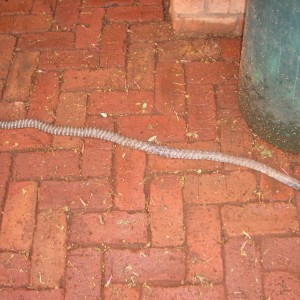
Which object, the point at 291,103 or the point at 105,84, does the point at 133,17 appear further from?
the point at 291,103

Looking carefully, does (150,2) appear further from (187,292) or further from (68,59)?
(187,292)

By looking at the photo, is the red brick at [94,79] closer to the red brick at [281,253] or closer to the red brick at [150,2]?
the red brick at [150,2]

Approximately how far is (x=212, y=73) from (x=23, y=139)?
5.75 ft

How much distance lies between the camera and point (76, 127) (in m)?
3.25

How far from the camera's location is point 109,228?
2.80 metres

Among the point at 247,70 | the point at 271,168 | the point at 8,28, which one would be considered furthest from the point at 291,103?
the point at 8,28

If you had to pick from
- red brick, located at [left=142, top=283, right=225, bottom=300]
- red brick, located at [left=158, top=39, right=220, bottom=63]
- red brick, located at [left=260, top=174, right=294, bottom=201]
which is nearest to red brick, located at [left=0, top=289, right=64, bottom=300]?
red brick, located at [left=142, top=283, right=225, bottom=300]

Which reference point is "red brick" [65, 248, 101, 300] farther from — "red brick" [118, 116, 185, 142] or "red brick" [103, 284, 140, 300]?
"red brick" [118, 116, 185, 142]

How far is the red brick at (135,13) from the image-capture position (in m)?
4.07

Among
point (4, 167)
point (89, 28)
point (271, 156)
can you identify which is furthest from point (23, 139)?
point (271, 156)

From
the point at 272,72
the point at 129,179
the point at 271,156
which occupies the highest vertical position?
the point at 272,72

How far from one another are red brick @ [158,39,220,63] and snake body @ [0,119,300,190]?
101 cm

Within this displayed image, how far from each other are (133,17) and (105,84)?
0.96 metres

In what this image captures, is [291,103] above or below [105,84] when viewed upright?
above
